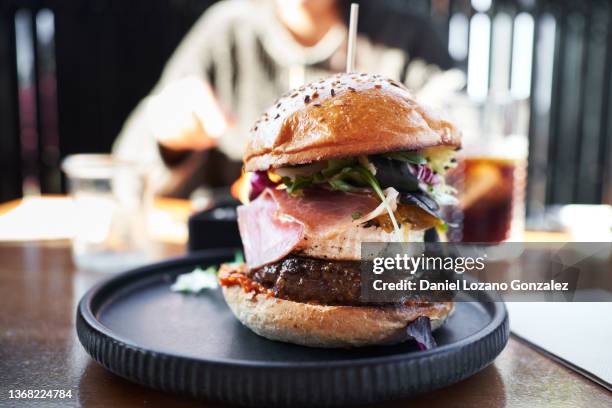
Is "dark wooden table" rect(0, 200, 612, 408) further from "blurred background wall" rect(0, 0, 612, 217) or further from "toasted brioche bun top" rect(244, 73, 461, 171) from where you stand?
"blurred background wall" rect(0, 0, 612, 217)

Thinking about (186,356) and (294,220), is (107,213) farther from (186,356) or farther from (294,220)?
(186,356)

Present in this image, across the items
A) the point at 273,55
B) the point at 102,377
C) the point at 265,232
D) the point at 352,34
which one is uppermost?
the point at 273,55

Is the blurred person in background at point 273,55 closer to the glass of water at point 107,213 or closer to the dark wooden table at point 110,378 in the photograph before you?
the glass of water at point 107,213

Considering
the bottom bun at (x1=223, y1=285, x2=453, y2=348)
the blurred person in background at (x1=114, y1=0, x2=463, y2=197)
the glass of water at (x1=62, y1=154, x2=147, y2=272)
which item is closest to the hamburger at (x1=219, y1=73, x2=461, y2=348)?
the bottom bun at (x1=223, y1=285, x2=453, y2=348)

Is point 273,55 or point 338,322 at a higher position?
point 273,55

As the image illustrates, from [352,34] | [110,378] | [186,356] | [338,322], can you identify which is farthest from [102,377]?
[352,34]

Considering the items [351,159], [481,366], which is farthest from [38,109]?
[481,366]
